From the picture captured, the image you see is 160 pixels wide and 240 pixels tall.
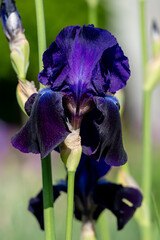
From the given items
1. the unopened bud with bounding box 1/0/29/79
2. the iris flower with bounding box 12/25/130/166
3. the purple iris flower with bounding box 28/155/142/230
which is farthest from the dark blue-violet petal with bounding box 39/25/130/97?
the purple iris flower with bounding box 28/155/142/230

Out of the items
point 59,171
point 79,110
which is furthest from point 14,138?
point 59,171

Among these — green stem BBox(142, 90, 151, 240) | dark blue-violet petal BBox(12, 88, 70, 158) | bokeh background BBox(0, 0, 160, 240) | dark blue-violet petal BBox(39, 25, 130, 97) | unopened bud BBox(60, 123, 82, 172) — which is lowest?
bokeh background BBox(0, 0, 160, 240)

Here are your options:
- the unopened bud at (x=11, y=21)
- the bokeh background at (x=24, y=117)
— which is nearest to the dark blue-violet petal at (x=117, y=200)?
the unopened bud at (x=11, y=21)

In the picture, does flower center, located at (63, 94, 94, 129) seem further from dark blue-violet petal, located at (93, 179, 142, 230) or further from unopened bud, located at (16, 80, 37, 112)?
dark blue-violet petal, located at (93, 179, 142, 230)

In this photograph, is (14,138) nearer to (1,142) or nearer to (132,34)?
(1,142)

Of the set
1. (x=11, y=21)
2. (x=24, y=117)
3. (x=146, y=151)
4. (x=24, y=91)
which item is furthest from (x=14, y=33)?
(x=24, y=117)

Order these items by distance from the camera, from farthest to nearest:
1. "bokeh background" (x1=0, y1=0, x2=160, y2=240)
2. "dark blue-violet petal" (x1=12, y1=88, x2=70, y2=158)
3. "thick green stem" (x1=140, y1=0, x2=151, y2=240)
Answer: "bokeh background" (x1=0, y1=0, x2=160, y2=240) → "thick green stem" (x1=140, y1=0, x2=151, y2=240) → "dark blue-violet petal" (x1=12, y1=88, x2=70, y2=158)

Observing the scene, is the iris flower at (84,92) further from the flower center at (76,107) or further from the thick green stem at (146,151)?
the thick green stem at (146,151)

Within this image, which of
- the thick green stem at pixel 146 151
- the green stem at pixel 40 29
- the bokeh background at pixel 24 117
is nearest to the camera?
the green stem at pixel 40 29
